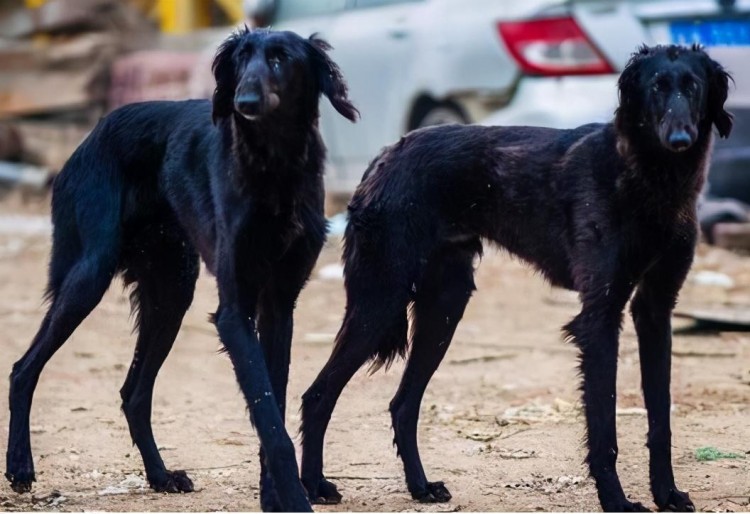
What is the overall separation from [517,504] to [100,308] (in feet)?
16.1

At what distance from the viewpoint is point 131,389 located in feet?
18.4

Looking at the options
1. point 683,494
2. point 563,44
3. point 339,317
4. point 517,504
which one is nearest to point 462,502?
point 517,504

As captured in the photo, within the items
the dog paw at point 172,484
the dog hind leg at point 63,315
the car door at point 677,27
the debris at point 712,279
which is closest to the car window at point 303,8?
the car door at point 677,27

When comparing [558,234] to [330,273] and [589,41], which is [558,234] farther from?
[330,273]

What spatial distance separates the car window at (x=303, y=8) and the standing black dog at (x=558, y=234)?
20.7 ft

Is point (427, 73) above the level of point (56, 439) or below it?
above

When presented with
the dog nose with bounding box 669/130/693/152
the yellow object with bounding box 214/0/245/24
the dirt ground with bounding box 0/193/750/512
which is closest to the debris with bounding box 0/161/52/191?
the yellow object with bounding box 214/0/245/24

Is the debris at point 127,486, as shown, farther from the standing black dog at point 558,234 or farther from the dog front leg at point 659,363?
the dog front leg at point 659,363

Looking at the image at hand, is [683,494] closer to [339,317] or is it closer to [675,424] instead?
[675,424]

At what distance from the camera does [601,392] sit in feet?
15.9

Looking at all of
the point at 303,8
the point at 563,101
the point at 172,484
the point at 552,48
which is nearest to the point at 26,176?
the point at 303,8

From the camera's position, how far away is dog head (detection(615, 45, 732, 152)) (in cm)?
465

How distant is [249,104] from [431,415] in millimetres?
2472

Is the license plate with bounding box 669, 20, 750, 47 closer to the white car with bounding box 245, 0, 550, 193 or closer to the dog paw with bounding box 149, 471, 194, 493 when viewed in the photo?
the white car with bounding box 245, 0, 550, 193
